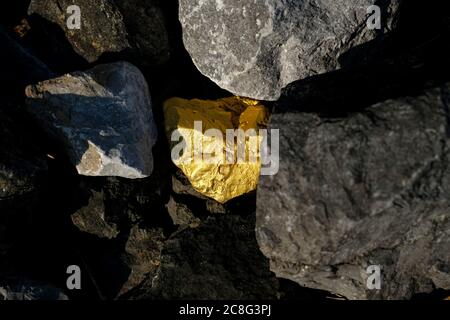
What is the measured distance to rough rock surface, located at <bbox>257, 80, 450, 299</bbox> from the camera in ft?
6.16

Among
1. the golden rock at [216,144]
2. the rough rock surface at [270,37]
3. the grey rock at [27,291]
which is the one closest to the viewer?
the rough rock surface at [270,37]

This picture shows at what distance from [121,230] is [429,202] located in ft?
5.17

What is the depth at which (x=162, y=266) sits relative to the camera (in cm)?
256

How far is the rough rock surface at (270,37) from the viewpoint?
7.63ft

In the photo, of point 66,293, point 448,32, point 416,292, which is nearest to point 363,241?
point 416,292

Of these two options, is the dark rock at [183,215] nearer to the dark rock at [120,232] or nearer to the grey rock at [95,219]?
the dark rock at [120,232]

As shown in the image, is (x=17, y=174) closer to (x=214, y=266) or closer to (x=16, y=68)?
(x=16, y=68)

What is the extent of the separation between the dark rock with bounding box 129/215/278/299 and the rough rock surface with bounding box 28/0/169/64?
97 cm

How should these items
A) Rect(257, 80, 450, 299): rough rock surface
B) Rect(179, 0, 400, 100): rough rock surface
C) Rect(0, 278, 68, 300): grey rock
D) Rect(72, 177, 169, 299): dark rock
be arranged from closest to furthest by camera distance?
Rect(257, 80, 450, 299): rough rock surface, Rect(179, 0, 400, 100): rough rock surface, Rect(0, 278, 68, 300): grey rock, Rect(72, 177, 169, 299): dark rock

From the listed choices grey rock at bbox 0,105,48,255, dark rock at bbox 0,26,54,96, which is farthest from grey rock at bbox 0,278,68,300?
dark rock at bbox 0,26,54,96

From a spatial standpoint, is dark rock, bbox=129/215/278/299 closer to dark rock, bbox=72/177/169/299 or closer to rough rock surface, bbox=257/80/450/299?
dark rock, bbox=72/177/169/299

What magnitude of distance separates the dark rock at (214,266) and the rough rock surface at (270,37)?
0.70m

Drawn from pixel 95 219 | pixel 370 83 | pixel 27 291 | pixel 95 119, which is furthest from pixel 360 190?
pixel 27 291

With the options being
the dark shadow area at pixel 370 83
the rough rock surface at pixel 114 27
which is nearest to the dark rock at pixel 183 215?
the rough rock surface at pixel 114 27
